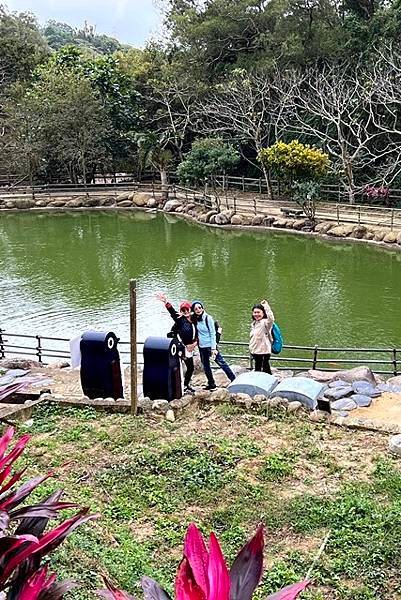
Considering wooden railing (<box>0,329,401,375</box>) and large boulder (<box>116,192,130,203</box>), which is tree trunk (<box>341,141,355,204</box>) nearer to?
large boulder (<box>116,192,130,203</box>)

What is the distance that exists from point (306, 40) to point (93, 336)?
19.3m

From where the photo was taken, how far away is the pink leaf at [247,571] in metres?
1.39

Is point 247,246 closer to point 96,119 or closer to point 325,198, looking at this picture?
point 325,198

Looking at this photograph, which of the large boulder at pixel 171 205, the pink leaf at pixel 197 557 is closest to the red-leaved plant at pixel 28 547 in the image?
the pink leaf at pixel 197 557

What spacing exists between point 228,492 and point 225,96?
20774 millimetres

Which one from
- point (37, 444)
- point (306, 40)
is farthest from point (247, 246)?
point (37, 444)

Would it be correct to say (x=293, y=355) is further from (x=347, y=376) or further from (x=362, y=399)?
(x=362, y=399)

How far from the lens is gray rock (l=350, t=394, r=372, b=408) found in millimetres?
6847

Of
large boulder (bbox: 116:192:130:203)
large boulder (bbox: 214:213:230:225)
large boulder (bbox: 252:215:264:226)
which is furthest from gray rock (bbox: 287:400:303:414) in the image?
large boulder (bbox: 116:192:130:203)

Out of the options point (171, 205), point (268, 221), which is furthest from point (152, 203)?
point (268, 221)

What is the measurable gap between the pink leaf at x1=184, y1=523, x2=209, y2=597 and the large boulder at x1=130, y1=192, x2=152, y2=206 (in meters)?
23.2

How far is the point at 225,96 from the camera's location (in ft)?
76.3

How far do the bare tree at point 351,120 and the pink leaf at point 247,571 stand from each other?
1895 cm

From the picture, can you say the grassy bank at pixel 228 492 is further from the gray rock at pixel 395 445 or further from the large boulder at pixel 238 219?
the large boulder at pixel 238 219
